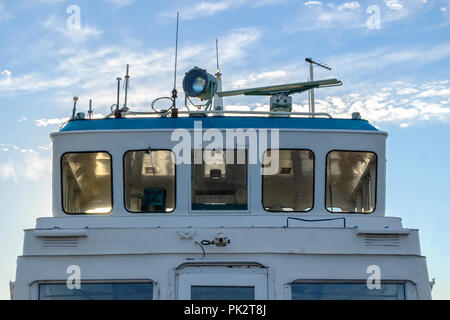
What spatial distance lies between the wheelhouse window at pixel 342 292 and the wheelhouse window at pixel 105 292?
2226 mm

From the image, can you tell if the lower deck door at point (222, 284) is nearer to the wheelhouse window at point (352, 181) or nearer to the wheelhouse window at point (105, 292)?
the wheelhouse window at point (105, 292)

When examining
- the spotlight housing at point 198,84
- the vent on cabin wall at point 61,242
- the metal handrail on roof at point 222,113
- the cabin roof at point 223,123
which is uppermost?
the spotlight housing at point 198,84

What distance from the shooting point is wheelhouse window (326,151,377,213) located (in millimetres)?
A: 13961

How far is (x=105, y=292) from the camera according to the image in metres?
12.7

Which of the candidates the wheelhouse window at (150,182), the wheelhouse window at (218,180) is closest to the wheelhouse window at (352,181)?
the wheelhouse window at (218,180)

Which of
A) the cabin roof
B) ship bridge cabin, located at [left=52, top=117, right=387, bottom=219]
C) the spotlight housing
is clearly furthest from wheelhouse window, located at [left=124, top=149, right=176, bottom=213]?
the spotlight housing

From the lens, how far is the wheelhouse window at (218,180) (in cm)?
1366

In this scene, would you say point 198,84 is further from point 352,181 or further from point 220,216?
point 352,181

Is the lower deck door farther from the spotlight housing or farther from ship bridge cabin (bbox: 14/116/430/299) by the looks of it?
the spotlight housing

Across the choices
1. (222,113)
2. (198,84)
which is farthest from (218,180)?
(198,84)
